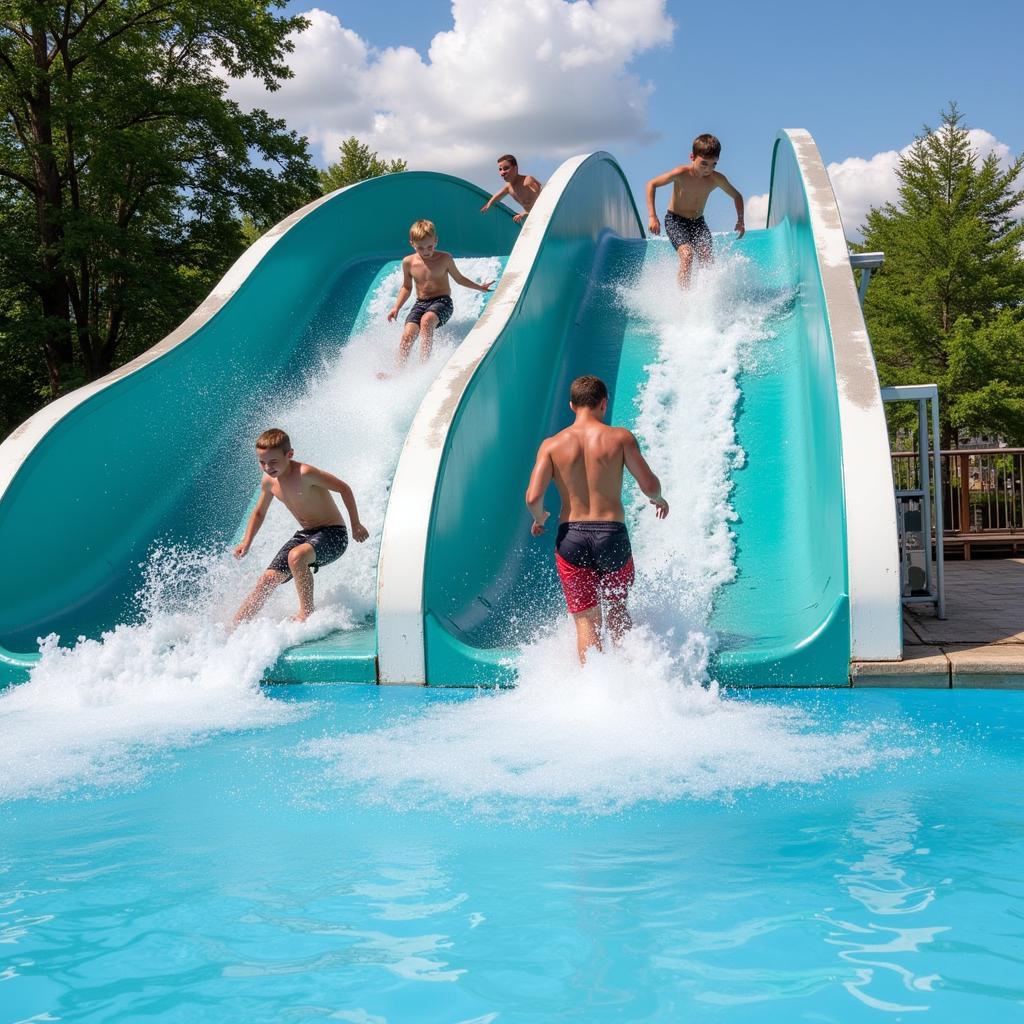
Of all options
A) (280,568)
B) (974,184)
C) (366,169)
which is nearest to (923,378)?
(974,184)

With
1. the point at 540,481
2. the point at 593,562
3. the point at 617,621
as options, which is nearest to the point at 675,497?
the point at 617,621

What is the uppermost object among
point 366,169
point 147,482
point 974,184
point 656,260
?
point 366,169

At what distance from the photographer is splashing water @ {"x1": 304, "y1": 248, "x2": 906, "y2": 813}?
370cm

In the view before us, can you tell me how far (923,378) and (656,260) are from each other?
21.0 m

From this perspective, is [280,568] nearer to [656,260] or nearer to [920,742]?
[920,742]

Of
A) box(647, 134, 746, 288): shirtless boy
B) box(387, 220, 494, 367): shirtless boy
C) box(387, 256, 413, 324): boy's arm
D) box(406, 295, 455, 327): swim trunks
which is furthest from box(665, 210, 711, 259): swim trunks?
box(387, 256, 413, 324): boy's arm

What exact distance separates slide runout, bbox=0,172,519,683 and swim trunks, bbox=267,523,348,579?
779 mm

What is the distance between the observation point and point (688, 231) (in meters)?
9.56

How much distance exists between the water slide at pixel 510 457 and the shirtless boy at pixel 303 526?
15.5 inches

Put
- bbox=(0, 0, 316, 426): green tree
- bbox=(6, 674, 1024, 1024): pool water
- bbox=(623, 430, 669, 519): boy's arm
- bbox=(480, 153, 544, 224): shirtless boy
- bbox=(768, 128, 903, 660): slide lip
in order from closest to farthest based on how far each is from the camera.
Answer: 1. bbox=(6, 674, 1024, 1024): pool water
2. bbox=(623, 430, 669, 519): boy's arm
3. bbox=(768, 128, 903, 660): slide lip
4. bbox=(480, 153, 544, 224): shirtless boy
5. bbox=(0, 0, 316, 426): green tree

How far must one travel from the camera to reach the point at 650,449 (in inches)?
287

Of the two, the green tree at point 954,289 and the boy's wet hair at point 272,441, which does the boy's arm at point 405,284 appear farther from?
the green tree at point 954,289

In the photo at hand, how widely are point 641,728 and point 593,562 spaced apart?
2.74ft

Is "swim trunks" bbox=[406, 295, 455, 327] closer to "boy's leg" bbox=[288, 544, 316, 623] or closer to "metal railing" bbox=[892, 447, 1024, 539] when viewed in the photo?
"boy's leg" bbox=[288, 544, 316, 623]
